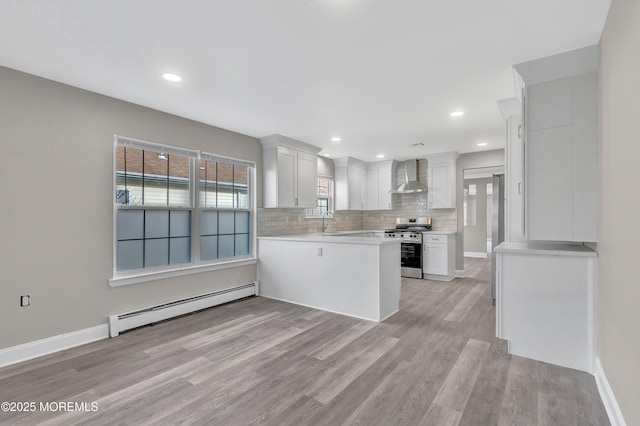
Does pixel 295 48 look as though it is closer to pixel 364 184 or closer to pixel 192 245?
pixel 192 245

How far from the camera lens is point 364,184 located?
7082mm

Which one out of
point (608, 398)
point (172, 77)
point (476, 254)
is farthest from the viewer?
point (476, 254)

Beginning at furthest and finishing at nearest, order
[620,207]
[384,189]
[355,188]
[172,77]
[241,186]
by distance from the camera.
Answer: [384,189] → [355,188] → [241,186] → [172,77] → [620,207]

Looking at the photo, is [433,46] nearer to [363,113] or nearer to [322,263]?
[363,113]

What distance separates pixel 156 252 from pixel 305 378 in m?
2.50

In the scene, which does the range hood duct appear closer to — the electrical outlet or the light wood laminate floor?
the light wood laminate floor

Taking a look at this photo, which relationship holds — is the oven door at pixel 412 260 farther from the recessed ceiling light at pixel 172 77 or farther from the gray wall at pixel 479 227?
the recessed ceiling light at pixel 172 77

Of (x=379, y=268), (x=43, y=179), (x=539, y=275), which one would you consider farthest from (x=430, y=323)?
(x=43, y=179)

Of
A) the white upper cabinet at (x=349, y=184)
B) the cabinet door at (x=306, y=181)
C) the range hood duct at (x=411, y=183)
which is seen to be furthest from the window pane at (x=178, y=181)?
the range hood duct at (x=411, y=183)

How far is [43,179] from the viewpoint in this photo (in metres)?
2.79

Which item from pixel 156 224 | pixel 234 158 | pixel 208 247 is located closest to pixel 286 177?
pixel 234 158

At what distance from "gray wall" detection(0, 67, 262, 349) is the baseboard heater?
103mm

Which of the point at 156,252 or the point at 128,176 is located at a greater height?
the point at 128,176

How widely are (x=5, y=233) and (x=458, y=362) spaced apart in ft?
13.1
